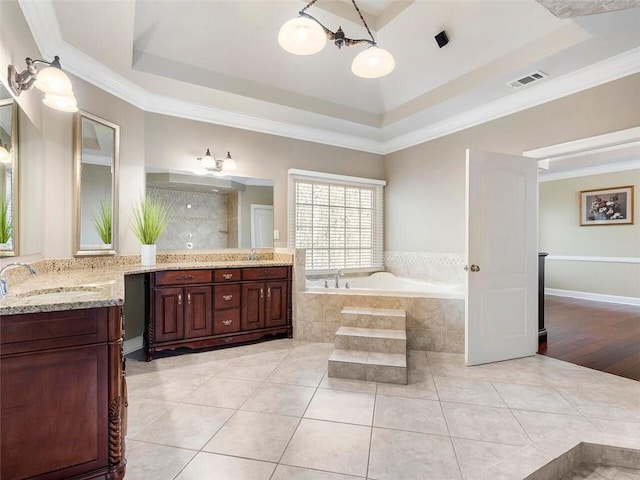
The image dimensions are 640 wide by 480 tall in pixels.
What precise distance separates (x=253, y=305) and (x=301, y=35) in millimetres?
2588

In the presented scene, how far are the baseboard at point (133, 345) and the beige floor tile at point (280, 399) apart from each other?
1696mm

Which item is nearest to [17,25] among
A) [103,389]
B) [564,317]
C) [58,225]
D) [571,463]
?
[58,225]

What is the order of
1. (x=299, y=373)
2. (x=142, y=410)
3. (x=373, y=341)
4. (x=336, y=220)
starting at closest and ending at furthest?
(x=142, y=410)
(x=299, y=373)
(x=373, y=341)
(x=336, y=220)

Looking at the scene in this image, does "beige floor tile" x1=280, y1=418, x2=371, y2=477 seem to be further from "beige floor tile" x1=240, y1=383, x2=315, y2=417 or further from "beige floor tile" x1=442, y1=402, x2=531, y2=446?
"beige floor tile" x1=442, y1=402, x2=531, y2=446

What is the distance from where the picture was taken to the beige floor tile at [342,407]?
2010mm

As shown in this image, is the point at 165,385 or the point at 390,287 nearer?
the point at 165,385

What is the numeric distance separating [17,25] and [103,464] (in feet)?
8.44

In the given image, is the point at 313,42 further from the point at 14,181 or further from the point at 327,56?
the point at 14,181

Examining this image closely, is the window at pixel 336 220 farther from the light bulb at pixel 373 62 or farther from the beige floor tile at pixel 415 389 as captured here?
the beige floor tile at pixel 415 389

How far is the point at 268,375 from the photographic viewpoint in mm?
2652

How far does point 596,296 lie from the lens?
6.00m

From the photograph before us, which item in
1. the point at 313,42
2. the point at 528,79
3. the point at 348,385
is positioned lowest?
the point at 348,385

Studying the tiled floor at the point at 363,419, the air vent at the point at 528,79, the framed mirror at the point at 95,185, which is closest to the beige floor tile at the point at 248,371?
the tiled floor at the point at 363,419

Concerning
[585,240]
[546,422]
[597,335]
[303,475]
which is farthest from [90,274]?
[585,240]
